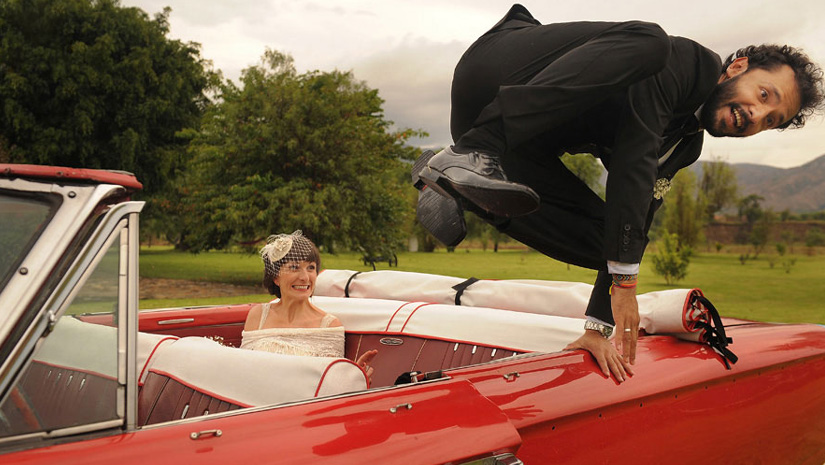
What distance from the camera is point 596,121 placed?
220 centimetres

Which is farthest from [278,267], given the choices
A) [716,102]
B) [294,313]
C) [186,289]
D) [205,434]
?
[186,289]

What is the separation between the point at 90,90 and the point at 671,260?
57.9 ft

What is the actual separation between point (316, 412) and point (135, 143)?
19645 millimetres

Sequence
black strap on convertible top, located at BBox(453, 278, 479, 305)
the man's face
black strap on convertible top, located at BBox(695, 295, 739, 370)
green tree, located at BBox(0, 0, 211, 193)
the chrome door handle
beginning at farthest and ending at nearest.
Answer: green tree, located at BBox(0, 0, 211, 193)
black strap on convertible top, located at BBox(453, 278, 479, 305)
black strap on convertible top, located at BBox(695, 295, 739, 370)
the man's face
the chrome door handle

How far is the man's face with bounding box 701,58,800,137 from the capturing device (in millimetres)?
2061

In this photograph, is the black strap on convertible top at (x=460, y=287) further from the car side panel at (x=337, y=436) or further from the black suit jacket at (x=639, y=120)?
the car side panel at (x=337, y=436)

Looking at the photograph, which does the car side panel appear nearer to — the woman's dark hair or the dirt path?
the woman's dark hair

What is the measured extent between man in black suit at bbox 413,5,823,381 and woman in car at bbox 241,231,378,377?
1.19 metres

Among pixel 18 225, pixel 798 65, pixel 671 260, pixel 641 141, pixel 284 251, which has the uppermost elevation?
pixel 798 65

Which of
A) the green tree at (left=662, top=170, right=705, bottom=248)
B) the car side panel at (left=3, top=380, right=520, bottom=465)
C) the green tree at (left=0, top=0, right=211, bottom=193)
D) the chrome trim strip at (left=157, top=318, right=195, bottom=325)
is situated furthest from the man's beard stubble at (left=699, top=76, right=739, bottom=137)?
the green tree at (left=662, top=170, right=705, bottom=248)

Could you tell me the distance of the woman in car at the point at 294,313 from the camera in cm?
310

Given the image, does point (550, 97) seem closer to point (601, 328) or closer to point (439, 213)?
point (439, 213)

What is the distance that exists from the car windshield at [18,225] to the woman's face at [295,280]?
187cm

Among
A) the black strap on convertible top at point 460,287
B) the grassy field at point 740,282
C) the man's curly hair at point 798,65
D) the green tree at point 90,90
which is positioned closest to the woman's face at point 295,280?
the black strap on convertible top at point 460,287
